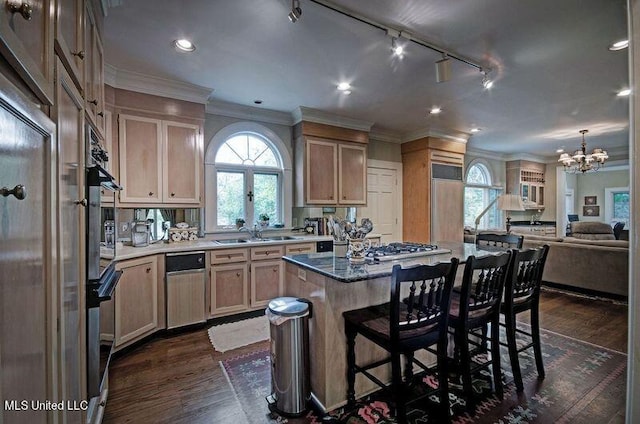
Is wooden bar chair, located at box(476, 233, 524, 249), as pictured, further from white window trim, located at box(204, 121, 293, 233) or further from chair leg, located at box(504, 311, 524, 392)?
white window trim, located at box(204, 121, 293, 233)

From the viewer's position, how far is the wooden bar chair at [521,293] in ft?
7.07

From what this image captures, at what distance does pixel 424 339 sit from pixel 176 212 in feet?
10.7

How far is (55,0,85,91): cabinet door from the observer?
1.05m

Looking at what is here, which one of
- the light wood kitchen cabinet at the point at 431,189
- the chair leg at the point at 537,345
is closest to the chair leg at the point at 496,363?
the chair leg at the point at 537,345

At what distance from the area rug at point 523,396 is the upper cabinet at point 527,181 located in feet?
19.4

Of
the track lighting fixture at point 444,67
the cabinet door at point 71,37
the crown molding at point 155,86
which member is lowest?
the cabinet door at point 71,37

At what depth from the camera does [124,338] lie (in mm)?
2656

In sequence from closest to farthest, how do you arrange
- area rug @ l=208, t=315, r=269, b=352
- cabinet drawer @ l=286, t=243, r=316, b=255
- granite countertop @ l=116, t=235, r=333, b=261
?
granite countertop @ l=116, t=235, r=333, b=261, area rug @ l=208, t=315, r=269, b=352, cabinet drawer @ l=286, t=243, r=316, b=255

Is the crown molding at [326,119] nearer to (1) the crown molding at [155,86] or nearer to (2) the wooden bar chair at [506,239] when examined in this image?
(1) the crown molding at [155,86]

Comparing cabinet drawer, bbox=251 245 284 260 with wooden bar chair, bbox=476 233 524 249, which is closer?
wooden bar chair, bbox=476 233 524 249

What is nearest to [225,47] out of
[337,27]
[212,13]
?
[212,13]

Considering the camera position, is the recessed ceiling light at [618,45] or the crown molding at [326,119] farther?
the crown molding at [326,119]

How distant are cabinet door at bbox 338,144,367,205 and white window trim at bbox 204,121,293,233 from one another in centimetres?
81

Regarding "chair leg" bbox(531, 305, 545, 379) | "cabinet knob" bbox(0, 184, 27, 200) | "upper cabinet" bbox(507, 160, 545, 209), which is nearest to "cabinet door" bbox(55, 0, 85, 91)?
"cabinet knob" bbox(0, 184, 27, 200)
